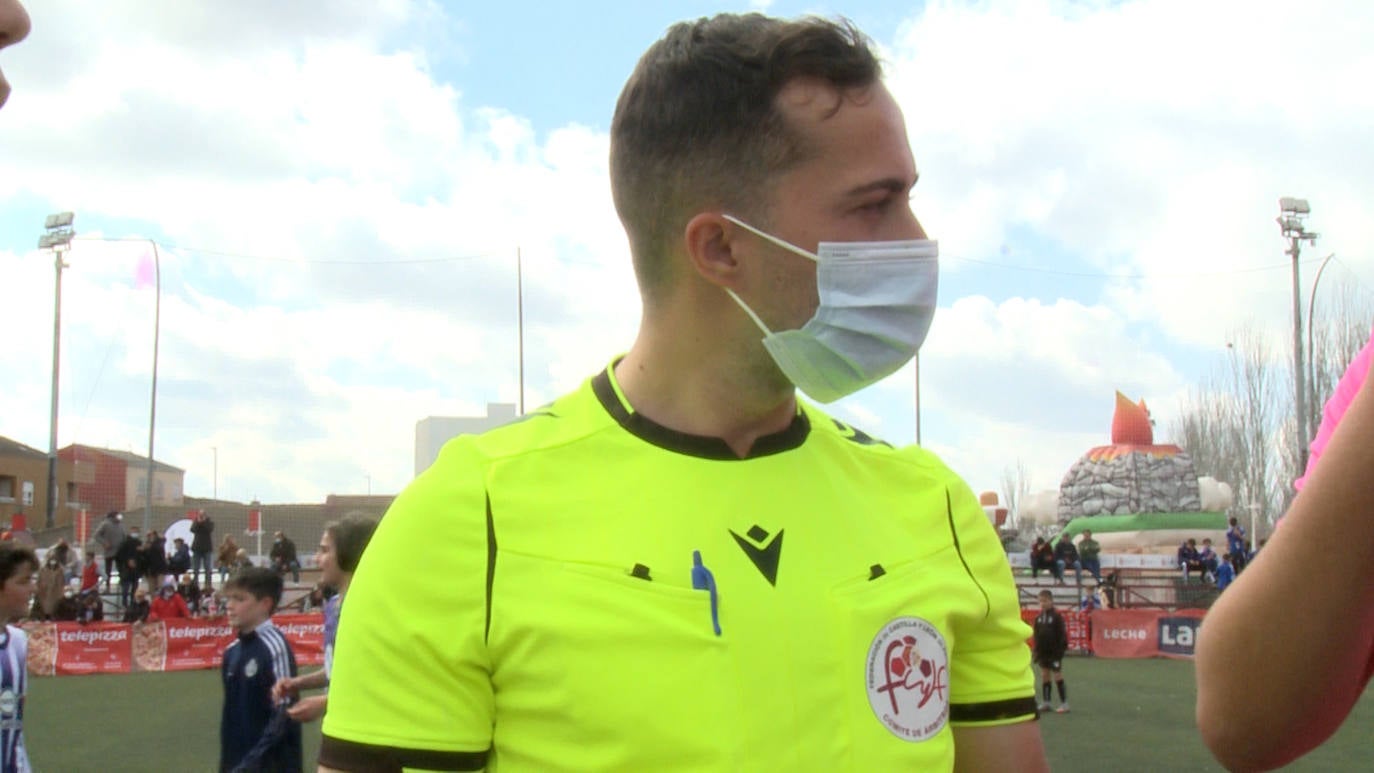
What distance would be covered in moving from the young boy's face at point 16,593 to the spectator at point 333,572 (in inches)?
60.9

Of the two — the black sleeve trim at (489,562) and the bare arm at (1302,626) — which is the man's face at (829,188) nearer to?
the black sleeve trim at (489,562)

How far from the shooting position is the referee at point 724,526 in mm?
1812

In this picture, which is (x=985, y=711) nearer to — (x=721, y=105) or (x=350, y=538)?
(x=721, y=105)

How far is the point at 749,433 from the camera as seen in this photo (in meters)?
2.13

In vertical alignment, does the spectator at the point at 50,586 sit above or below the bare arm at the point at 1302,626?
below

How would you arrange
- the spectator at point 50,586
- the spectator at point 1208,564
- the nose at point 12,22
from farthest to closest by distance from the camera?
the spectator at point 1208,564 → the spectator at point 50,586 → the nose at point 12,22

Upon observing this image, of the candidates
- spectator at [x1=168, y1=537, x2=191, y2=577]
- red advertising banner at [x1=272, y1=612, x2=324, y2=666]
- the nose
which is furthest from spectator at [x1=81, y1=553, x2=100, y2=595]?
the nose

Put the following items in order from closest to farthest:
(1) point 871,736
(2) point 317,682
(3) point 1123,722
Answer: (1) point 871,736 → (2) point 317,682 → (3) point 1123,722

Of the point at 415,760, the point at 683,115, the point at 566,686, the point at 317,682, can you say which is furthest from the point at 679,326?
the point at 317,682

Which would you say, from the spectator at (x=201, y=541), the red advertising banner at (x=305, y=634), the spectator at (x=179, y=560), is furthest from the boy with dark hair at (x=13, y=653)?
the spectator at (x=179, y=560)

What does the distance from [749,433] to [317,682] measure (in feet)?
20.6

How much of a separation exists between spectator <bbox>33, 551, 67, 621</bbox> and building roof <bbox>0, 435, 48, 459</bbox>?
139 ft

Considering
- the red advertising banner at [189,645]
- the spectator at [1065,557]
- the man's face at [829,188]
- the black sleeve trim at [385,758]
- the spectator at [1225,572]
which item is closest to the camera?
the black sleeve trim at [385,758]

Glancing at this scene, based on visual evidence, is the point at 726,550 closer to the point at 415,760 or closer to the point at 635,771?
the point at 635,771
